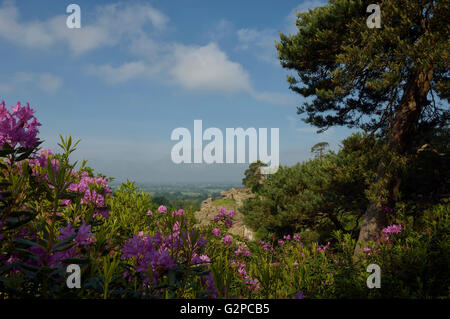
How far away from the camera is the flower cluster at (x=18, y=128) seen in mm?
1700

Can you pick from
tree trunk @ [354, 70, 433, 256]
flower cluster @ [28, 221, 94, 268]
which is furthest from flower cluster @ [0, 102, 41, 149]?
tree trunk @ [354, 70, 433, 256]

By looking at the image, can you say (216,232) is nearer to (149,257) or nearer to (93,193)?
(93,193)

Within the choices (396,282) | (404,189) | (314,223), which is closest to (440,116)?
(404,189)

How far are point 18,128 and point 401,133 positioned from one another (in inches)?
289

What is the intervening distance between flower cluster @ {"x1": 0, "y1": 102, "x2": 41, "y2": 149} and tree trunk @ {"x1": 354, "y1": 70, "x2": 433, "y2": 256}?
6.56 metres

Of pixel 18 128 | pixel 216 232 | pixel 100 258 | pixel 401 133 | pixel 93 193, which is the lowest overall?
pixel 216 232

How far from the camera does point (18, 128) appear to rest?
1.73 meters

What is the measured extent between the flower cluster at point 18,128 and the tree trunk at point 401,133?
6.56 meters

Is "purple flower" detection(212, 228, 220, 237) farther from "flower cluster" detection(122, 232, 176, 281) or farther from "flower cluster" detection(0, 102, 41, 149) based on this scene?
"flower cluster" detection(0, 102, 41, 149)

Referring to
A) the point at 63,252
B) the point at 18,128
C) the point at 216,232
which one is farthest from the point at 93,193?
the point at 216,232

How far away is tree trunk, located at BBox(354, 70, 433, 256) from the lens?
244 inches

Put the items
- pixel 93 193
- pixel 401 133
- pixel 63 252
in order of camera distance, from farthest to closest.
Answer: pixel 401 133 < pixel 93 193 < pixel 63 252

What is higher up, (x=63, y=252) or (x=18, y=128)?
(x=18, y=128)

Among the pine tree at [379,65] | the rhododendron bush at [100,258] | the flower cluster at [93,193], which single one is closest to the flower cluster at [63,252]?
the rhododendron bush at [100,258]
